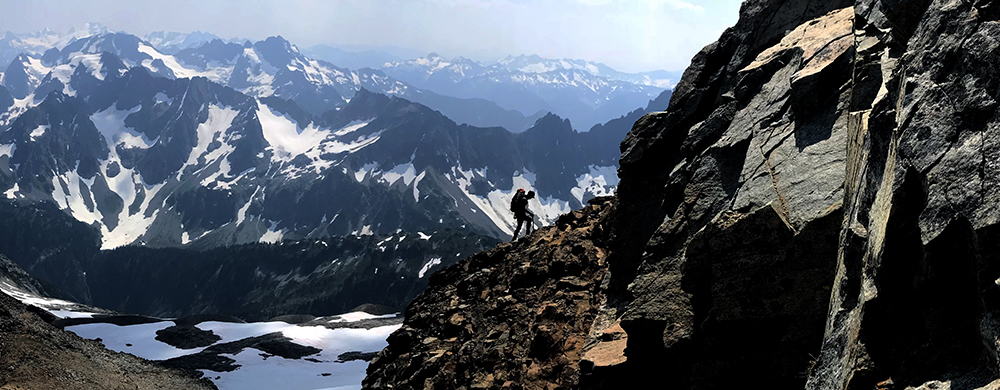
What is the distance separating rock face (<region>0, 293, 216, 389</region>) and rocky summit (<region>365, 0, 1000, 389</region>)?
24.1 metres

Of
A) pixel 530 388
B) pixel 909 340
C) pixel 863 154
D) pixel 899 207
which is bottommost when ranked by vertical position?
pixel 530 388

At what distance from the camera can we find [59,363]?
3847 cm

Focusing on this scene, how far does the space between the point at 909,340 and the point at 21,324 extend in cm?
4979

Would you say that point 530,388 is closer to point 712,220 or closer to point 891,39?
point 712,220

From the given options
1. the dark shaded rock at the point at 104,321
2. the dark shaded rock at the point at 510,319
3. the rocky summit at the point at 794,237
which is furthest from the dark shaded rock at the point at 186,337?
the rocky summit at the point at 794,237

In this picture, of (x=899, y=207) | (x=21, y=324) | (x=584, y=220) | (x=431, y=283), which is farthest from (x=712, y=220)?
(x=21, y=324)

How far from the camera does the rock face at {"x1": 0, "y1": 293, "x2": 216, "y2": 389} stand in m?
35.5

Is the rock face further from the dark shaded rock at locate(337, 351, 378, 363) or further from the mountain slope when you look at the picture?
the dark shaded rock at locate(337, 351, 378, 363)

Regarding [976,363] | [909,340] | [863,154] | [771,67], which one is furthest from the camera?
[771,67]

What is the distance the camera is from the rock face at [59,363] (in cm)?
3553

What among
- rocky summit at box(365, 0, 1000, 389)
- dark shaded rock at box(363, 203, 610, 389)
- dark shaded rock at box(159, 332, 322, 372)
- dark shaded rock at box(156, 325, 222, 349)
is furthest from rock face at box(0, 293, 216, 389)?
dark shaded rock at box(156, 325, 222, 349)

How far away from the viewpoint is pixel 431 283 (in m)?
35.8

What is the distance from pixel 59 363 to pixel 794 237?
144 feet

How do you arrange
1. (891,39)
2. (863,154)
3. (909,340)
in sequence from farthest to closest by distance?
(891,39)
(863,154)
(909,340)
